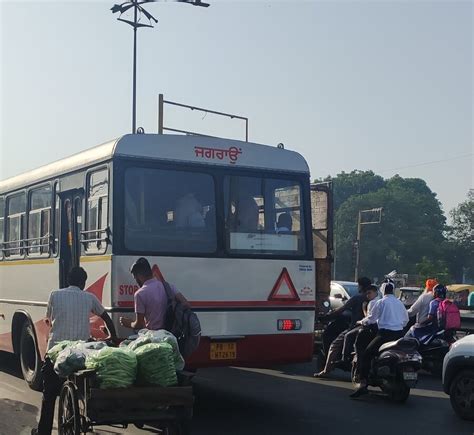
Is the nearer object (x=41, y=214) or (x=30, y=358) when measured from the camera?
(x=41, y=214)

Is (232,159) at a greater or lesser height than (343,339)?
greater

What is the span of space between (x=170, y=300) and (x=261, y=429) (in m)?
1.85

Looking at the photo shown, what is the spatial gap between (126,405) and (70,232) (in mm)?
4418

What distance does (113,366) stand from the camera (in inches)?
243

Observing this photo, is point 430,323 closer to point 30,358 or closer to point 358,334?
point 358,334

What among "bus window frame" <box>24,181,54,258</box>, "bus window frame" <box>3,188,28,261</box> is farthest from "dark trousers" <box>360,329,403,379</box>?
"bus window frame" <box>3,188,28,261</box>

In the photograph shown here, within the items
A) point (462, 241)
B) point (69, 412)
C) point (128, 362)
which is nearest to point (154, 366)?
point (128, 362)

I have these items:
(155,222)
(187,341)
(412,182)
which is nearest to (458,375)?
(187,341)

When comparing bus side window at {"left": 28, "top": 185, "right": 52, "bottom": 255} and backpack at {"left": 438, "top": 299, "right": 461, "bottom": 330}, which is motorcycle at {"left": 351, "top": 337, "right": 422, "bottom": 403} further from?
bus side window at {"left": 28, "top": 185, "right": 52, "bottom": 255}

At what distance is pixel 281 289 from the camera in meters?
9.27

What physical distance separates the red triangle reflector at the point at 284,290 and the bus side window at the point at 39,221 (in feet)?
11.2

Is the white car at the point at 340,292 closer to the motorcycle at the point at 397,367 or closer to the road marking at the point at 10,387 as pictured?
the motorcycle at the point at 397,367

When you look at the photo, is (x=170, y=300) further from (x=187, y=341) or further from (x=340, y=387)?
(x=340, y=387)

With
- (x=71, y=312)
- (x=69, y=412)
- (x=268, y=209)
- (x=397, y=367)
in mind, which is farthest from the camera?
(x=397, y=367)
